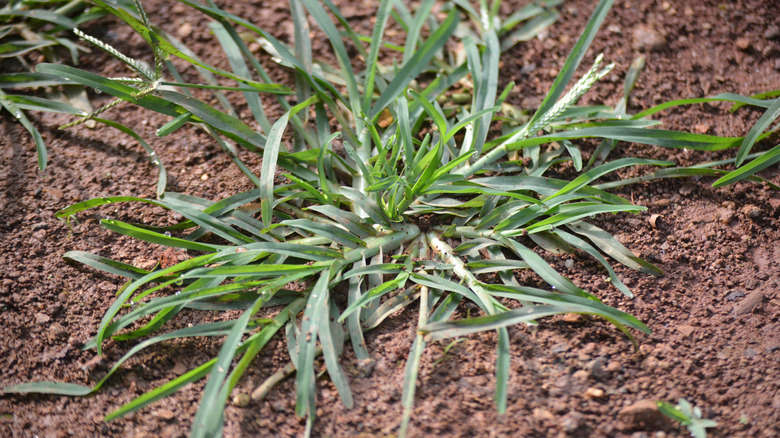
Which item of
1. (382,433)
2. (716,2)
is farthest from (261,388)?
(716,2)

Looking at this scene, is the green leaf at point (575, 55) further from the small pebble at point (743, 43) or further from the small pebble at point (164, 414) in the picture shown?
the small pebble at point (164, 414)

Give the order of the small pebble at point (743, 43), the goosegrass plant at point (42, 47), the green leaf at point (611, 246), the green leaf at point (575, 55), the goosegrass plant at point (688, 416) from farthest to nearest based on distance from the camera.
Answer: the small pebble at point (743, 43) < the goosegrass plant at point (42, 47) < the green leaf at point (575, 55) < the green leaf at point (611, 246) < the goosegrass plant at point (688, 416)

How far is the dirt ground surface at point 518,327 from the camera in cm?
123

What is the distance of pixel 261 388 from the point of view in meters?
1.27

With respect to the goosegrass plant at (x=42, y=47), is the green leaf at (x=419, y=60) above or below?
above

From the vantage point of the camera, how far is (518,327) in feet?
4.47

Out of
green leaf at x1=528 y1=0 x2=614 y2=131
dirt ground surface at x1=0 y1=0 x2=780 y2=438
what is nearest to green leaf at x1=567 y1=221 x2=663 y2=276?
dirt ground surface at x1=0 y1=0 x2=780 y2=438

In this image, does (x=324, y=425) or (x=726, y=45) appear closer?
(x=324, y=425)

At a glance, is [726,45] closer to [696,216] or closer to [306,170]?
[696,216]

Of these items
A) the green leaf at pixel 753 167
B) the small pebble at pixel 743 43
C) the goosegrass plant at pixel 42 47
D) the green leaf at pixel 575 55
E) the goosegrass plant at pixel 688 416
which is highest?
the small pebble at pixel 743 43

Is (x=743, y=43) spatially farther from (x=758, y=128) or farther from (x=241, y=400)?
(x=241, y=400)

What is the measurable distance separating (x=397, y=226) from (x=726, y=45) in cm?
139

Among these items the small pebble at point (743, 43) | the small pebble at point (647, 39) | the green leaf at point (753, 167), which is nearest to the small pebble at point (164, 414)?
the green leaf at point (753, 167)

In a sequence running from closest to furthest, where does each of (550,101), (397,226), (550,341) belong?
(550,341)
(397,226)
(550,101)
